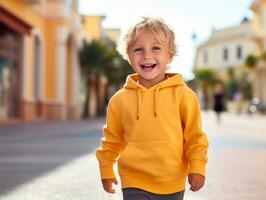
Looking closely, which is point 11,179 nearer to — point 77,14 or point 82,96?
point 77,14

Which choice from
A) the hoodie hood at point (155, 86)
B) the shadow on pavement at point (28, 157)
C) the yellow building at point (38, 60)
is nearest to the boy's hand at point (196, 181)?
the hoodie hood at point (155, 86)

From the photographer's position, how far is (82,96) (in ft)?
137

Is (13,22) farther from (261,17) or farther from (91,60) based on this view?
(261,17)

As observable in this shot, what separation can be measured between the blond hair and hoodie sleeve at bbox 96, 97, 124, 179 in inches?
14.6

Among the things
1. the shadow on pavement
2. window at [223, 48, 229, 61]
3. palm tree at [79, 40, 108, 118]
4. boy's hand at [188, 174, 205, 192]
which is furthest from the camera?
window at [223, 48, 229, 61]

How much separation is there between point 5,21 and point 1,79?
10.5 feet

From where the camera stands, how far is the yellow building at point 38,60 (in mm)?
24234

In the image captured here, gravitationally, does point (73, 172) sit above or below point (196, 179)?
below

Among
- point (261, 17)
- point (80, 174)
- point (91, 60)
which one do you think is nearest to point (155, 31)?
point (80, 174)

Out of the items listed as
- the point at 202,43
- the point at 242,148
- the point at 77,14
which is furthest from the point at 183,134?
the point at 202,43

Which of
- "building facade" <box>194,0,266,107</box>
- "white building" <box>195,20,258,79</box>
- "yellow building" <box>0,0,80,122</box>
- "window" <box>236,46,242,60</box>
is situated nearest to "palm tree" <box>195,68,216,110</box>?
"building facade" <box>194,0,266,107</box>

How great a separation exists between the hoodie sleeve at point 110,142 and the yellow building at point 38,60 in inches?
742

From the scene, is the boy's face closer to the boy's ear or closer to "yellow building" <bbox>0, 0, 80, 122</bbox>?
the boy's ear

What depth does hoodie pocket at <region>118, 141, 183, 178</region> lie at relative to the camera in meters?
2.85
